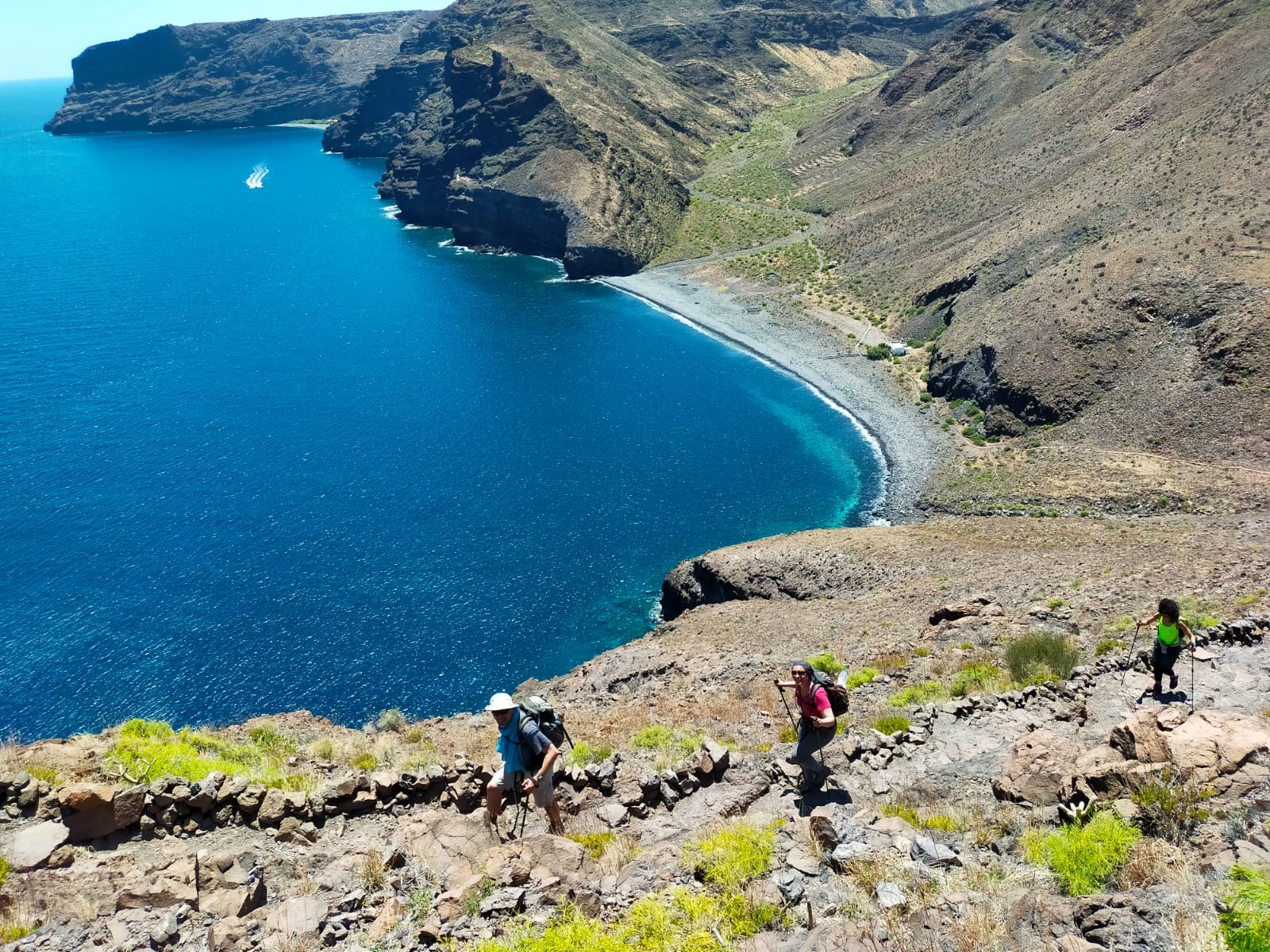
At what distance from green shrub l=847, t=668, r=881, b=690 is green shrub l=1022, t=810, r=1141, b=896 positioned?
1224 centimetres

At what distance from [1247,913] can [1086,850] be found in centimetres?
239

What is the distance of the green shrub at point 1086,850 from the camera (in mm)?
11234

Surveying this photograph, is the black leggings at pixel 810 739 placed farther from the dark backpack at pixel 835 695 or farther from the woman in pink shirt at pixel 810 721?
the dark backpack at pixel 835 695

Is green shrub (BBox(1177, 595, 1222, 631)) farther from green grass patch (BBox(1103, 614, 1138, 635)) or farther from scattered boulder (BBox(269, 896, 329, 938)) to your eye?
scattered boulder (BBox(269, 896, 329, 938))

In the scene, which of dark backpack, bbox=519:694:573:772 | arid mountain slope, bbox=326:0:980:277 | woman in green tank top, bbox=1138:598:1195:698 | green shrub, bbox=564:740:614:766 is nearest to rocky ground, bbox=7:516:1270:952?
green shrub, bbox=564:740:614:766

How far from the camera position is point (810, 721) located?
14992 mm

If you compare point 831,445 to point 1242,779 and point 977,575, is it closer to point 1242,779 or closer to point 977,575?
point 977,575

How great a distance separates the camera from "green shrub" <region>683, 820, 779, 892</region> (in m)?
12.7

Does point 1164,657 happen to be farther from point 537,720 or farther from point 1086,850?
point 537,720

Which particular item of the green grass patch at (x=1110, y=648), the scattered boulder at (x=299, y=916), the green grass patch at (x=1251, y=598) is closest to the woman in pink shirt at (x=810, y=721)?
the scattered boulder at (x=299, y=916)

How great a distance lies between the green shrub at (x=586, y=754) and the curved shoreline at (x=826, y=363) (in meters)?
43.7

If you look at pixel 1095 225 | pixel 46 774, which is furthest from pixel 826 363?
pixel 46 774

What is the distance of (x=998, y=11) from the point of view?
157875mm

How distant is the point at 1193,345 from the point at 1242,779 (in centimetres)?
5584
